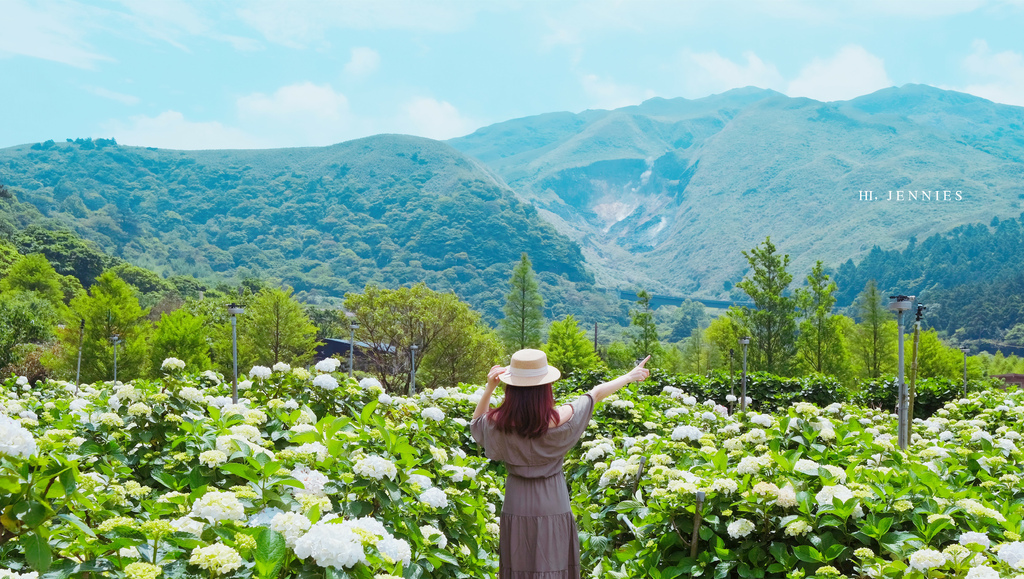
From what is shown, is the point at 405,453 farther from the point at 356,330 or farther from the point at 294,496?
the point at 356,330

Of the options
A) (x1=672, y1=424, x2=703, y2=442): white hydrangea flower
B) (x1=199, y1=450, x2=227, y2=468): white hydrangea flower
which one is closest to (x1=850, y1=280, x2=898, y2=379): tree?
(x1=672, y1=424, x2=703, y2=442): white hydrangea flower

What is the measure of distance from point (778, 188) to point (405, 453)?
606ft

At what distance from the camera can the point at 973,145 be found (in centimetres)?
17012

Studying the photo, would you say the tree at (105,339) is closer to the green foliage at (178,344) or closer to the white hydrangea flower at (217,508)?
the green foliage at (178,344)

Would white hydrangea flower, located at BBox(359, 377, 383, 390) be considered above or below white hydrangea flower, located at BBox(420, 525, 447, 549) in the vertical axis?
above

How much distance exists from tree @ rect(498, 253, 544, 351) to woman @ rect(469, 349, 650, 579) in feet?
110

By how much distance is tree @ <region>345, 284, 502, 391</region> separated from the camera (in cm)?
2378

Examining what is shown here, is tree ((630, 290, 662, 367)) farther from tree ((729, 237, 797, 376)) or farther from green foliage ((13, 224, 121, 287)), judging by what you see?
green foliage ((13, 224, 121, 287))

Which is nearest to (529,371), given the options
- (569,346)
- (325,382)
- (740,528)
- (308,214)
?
(740,528)

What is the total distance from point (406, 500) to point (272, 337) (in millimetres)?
29809

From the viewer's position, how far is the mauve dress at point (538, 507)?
2.61m

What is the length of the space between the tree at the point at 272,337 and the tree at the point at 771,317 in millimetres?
19647

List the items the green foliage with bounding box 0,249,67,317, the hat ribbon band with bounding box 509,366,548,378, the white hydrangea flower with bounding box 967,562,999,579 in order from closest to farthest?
the white hydrangea flower with bounding box 967,562,999,579
the hat ribbon band with bounding box 509,366,548,378
the green foliage with bounding box 0,249,67,317

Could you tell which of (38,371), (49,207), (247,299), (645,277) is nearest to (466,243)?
(645,277)
